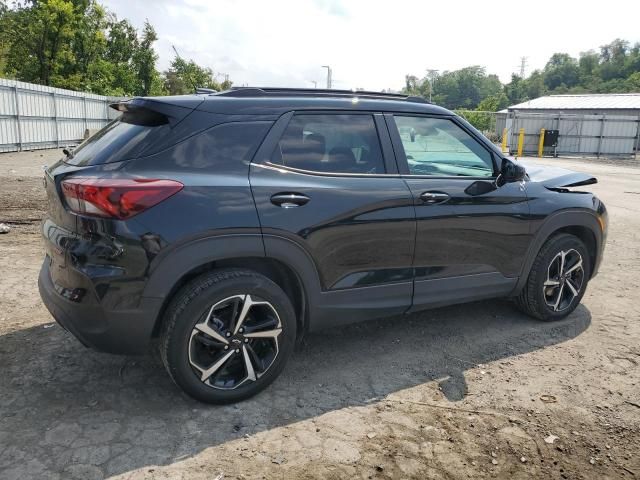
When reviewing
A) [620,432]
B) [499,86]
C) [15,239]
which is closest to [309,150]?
[620,432]

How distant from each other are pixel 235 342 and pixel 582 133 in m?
30.8

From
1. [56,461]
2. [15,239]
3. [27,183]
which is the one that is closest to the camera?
[56,461]

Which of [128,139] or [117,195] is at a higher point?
[128,139]

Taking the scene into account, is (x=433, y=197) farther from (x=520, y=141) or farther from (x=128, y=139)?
(x=520, y=141)

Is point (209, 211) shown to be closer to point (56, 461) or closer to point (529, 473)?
point (56, 461)

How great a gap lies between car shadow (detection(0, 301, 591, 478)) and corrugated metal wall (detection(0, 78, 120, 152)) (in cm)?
1551

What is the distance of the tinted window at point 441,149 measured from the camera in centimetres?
375

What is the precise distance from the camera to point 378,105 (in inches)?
144

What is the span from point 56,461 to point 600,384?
3.23 m

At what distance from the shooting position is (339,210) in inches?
128

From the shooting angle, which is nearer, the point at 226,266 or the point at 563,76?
the point at 226,266

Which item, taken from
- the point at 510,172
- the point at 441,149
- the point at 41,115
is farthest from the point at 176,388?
the point at 41,115

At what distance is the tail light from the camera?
2.71m

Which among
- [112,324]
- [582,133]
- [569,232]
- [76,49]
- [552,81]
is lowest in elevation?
[112,324]
